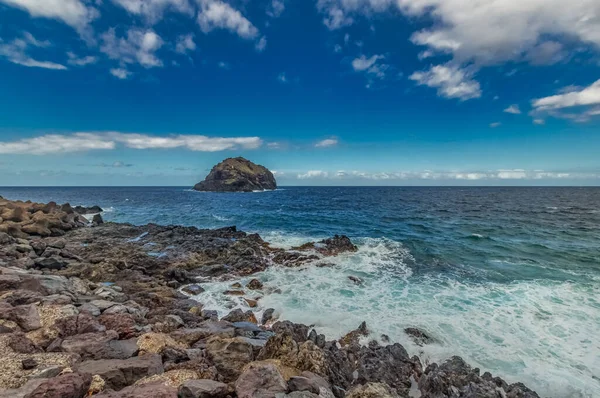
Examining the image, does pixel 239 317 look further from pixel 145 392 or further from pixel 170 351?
pixel 145 392

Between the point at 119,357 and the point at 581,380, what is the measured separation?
44.2 feet

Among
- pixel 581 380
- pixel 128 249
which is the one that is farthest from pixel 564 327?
pixel 128 249

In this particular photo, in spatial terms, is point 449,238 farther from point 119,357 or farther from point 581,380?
point 119,357

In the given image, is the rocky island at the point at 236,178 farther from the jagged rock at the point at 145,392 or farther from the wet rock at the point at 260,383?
the jagged rock at the point at 145,392

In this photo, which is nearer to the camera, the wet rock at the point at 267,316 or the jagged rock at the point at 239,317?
the jagged rock at the point at 239,317

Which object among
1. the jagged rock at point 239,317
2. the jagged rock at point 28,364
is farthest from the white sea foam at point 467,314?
the jagged rock at point 28,364

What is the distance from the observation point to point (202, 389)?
18.5 ft

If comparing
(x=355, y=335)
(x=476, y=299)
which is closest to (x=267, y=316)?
(x=355, y=335)

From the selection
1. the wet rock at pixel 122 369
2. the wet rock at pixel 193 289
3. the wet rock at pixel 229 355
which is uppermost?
the wet rock at pixel 122 369

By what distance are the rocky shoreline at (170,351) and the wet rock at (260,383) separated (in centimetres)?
2

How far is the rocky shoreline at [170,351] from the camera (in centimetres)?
591

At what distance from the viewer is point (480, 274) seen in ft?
62.2

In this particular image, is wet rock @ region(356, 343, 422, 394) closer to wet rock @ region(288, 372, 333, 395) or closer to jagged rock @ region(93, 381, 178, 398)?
wet rock @ region(288, 372, 333, 395)

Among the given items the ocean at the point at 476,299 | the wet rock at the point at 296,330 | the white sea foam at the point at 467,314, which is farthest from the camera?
the wet rock at the point at 296,330
